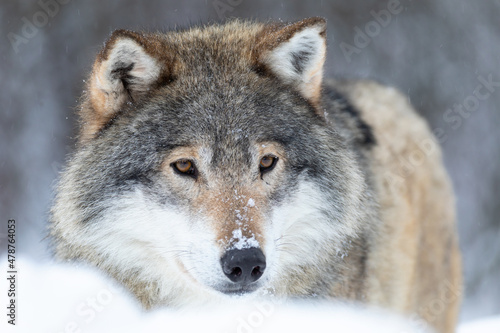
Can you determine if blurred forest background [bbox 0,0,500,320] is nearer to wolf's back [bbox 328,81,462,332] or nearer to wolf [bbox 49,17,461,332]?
wolf's back [bbox 328,81,462,332]

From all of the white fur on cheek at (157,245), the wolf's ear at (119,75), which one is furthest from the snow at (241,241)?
the wolf's ear at (119,75)

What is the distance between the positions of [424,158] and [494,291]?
7.48m

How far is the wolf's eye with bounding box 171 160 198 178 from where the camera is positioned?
3377 mm

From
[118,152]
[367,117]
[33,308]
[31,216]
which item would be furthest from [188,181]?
[31,216]

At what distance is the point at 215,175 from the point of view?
3344 millimetres

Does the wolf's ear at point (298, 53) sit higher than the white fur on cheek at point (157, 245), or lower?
higher

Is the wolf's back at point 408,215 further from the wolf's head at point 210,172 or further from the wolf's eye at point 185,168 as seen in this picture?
the wolf's eye at point 185,168

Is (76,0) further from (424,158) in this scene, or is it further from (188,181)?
(188,181)

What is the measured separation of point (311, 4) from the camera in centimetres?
1139

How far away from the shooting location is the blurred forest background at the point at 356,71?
33.8 ft

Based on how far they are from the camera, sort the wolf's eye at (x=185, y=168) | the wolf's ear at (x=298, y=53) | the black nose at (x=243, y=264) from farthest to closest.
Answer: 1. the wolf's ear at (x=298, y=53)
2. the wolf's eye at (x=185, y=168)
3. the black nose at (x=243, y=264)

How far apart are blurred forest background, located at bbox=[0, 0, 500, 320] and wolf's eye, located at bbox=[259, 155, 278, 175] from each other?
21.1 ft

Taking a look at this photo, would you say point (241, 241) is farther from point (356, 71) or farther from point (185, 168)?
point (356, 71)

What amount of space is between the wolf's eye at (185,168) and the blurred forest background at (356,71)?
6.41 metres
